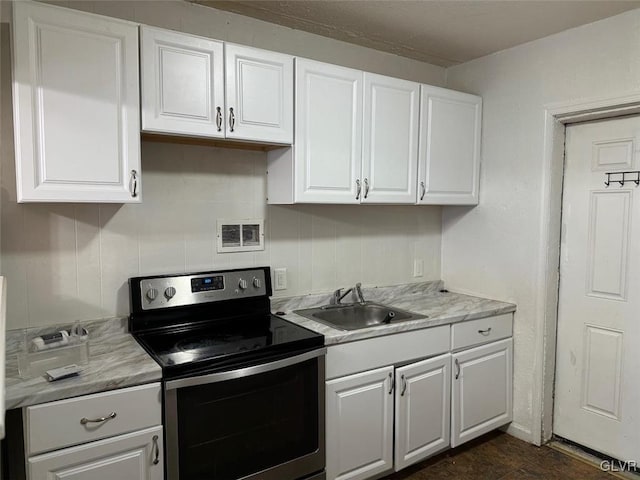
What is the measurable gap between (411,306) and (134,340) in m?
1.56

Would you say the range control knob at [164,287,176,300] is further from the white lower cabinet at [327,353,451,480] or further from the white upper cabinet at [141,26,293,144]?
the white lower cabinet at [327,353,451,480]

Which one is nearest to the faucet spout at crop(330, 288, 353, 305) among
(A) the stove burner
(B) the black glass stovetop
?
(B) the black glass stovetop

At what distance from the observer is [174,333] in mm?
1998

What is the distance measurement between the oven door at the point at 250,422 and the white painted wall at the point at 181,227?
66cm

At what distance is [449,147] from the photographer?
8.88 ft

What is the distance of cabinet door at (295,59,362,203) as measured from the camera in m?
2.14

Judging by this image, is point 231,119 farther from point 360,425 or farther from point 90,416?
point 360,425

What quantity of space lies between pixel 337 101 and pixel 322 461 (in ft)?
5.60

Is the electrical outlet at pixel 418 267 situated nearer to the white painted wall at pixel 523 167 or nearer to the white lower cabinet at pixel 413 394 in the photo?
the white painted wall at pixel 523 167

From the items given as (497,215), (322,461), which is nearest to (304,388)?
(322,461)

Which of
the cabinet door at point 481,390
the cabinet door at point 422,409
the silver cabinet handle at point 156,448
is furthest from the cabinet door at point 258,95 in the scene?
the cabinet door at point 481,390

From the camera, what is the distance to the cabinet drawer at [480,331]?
8.09ft

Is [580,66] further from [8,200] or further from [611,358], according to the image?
[8,200]

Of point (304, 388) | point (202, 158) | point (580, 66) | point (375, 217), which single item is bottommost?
point (304, 388)
